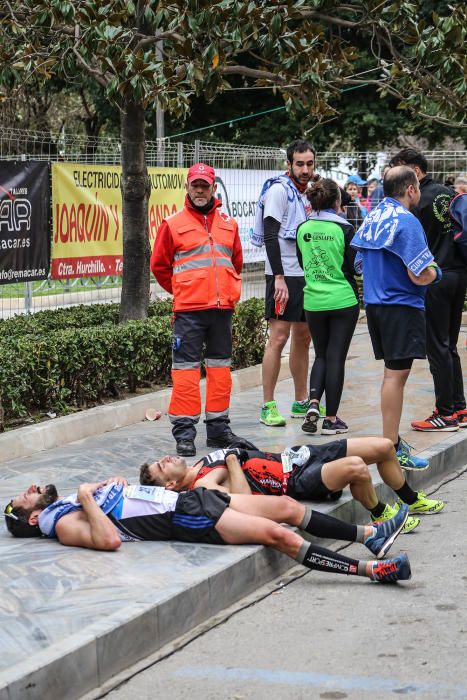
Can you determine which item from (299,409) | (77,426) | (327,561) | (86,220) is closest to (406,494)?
(327,561)

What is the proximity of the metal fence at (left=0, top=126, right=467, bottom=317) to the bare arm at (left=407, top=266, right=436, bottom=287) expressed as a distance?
4.38 meters

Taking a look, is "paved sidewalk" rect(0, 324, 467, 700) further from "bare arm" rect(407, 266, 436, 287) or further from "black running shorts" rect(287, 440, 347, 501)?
"bare arm" rect(407, 266, 436, 287)

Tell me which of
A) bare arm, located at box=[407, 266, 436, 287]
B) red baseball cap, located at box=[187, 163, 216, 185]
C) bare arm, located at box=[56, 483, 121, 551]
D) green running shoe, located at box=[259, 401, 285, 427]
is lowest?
green running shoe, located at box=[259, 401, 285, 427]

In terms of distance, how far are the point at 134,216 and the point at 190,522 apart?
5.32 metres

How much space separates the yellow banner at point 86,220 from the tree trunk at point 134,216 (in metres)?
0.64

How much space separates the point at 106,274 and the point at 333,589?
6.96 metres

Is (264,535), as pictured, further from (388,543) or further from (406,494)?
(406,494)

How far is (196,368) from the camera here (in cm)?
782

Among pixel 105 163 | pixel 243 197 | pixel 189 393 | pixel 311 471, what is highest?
pixel 105 163

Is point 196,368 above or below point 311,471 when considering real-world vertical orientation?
above

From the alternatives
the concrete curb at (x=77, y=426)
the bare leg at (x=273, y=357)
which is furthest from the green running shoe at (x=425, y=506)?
the concrete curb at (x=77, y=426)

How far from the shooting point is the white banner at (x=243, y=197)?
44.6 ft

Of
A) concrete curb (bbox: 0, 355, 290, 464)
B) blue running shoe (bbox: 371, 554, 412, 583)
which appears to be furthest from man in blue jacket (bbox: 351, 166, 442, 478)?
concrete curb (bbox: 0, 355, 290, 464)

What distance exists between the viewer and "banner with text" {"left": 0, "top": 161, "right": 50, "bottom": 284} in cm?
997
